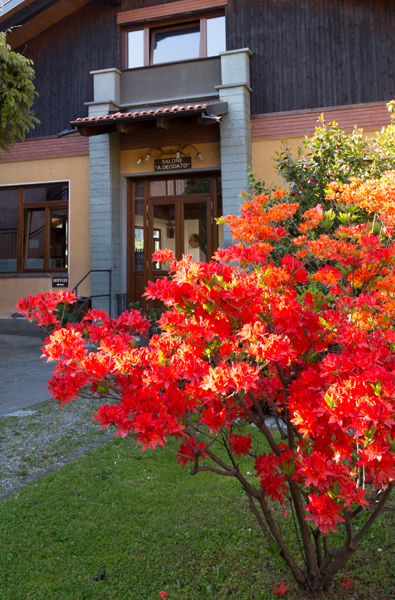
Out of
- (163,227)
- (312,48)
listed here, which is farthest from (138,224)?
(312,48)

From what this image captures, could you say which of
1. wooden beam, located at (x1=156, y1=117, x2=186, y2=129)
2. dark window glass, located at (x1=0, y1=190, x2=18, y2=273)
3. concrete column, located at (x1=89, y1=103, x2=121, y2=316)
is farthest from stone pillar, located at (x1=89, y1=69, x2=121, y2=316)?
dark window glass, located at (x1=0, y1=190, x2=18, y2=273)

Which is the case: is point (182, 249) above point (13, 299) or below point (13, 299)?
above

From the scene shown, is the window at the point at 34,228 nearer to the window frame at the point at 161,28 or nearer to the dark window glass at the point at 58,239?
the dark window glass at the point at 58,239

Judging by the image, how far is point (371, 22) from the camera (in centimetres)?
948

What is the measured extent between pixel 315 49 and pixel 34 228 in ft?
24.7

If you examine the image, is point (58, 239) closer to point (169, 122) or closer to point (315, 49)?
point (169, 122)

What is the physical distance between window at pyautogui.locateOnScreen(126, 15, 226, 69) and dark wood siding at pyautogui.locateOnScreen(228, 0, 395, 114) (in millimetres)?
389

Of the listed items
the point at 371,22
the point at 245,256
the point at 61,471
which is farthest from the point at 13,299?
the point at 245,256

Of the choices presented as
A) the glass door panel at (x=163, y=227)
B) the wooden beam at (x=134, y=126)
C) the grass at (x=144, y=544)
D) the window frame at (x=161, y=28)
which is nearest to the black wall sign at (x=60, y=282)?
the glass door panel at (x=163, y=227)

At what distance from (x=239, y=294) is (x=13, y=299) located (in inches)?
429

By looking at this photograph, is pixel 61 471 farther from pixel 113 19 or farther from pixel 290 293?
pixel 113 19

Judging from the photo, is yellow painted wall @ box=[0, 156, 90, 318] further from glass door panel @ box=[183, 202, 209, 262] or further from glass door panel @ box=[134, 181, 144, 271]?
glass door panel @ box=[183, 202, 209, 262]

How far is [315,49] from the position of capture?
9.74 meters

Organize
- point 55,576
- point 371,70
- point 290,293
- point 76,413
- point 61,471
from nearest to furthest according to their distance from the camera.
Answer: point 290,293
point 55,576
point 61,471
point 76,413
point 371,70
